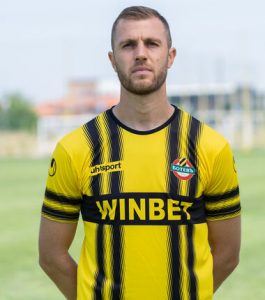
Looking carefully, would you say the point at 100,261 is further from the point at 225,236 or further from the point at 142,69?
the point at 142,69

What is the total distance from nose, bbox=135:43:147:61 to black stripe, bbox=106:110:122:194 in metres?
0.30

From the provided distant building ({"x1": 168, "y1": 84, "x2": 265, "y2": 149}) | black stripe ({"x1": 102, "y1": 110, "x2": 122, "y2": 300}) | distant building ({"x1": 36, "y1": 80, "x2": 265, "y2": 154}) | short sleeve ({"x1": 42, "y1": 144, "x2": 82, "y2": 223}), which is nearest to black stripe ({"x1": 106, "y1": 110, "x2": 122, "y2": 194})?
black stripe ({"x1": 102, "y1": 110, "x2": 122, "y2": 300})

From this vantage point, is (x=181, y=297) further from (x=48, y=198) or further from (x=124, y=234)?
(x=48, y=198)

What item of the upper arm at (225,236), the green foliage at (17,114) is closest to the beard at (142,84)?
the upper arm at (225,236)

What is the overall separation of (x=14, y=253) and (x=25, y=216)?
3716 mm

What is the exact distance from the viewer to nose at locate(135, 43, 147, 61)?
2.57 metres

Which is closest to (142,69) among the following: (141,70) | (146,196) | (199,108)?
(141,70)

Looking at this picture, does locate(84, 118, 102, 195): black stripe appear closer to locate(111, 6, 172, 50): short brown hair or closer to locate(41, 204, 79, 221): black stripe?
locate(41, 204, 79, 221): black stripe

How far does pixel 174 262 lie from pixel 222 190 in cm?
36

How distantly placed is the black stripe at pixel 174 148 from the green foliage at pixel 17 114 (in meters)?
43.2

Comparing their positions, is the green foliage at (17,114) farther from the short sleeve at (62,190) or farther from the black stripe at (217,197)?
the black stripe at (217,197)

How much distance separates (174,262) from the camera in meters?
2.66


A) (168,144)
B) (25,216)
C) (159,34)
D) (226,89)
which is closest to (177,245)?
(168,144)

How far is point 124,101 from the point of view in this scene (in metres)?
2.70
